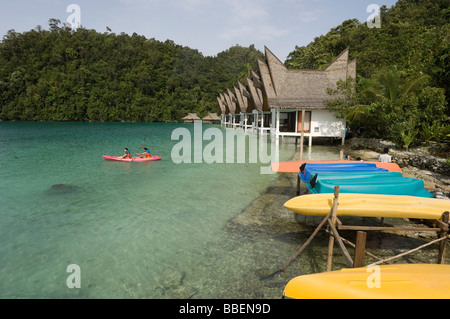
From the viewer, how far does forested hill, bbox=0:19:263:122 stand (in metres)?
67.7

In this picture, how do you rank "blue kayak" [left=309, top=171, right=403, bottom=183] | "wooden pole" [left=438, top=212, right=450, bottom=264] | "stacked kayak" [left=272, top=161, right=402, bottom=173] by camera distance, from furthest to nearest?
"stacked kayak" [left=272, top=161, right=402, bottom=173]
"blue kayak" [left=309, top=171, right=403, bottom=183]
"wooden pole" [left=438, top=212, right=450, bottom=264]

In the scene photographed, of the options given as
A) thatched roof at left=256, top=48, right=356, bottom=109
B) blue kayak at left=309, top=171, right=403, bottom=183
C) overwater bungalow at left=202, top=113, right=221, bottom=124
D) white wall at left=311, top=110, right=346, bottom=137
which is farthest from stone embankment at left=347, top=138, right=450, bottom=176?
overwater bungalow at left=202, top=113, right=221, bottom=124

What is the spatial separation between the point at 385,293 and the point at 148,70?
86.0 meters

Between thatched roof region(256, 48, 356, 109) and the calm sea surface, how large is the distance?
993 centimetres

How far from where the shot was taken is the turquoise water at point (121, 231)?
14.2 ft

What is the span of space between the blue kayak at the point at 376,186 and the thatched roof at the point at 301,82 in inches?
543

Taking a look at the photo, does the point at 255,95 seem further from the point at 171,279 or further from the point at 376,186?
the point at 171,279

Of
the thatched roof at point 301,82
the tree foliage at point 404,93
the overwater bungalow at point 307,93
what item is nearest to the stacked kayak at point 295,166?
the tree foliage at point 404,93

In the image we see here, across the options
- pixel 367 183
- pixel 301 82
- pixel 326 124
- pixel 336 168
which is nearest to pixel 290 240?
pixel 367 183

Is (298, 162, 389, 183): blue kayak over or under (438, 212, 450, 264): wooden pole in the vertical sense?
over

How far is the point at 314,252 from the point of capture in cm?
509

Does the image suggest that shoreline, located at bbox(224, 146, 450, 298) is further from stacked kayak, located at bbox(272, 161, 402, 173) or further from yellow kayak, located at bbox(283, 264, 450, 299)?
yellow kayak, located at bbox(283, 264, 450, 299)
